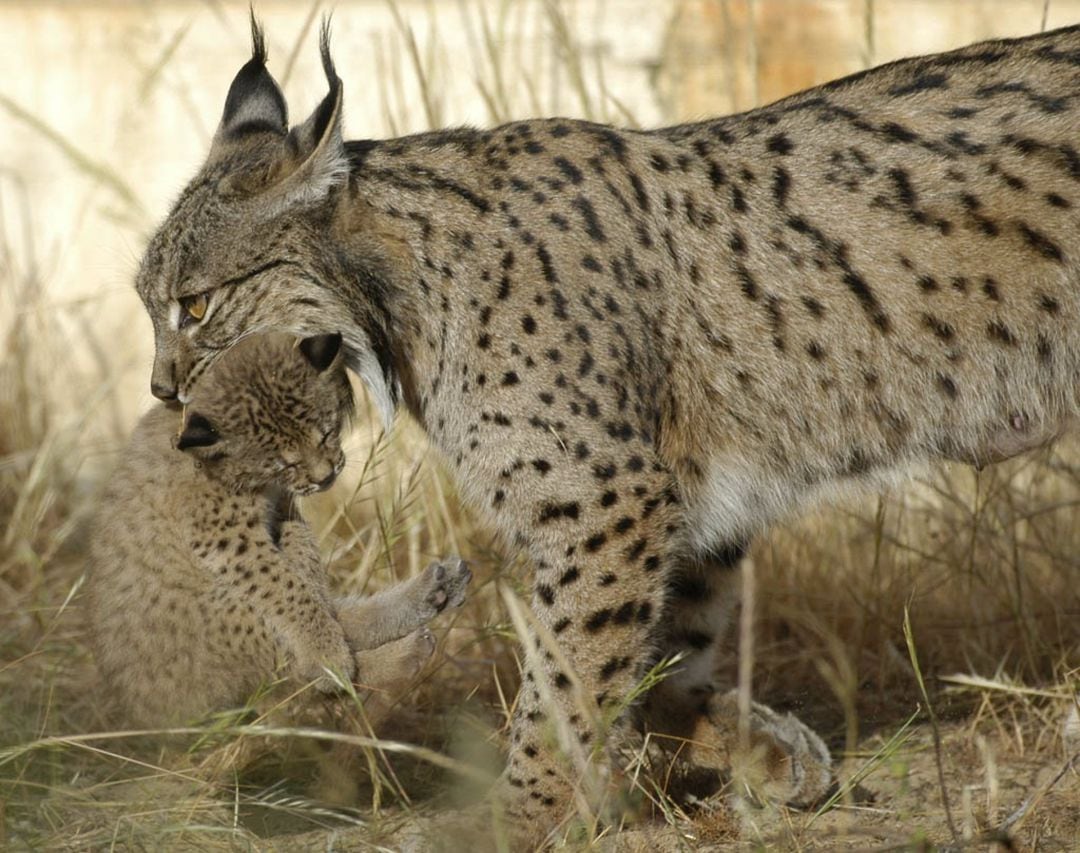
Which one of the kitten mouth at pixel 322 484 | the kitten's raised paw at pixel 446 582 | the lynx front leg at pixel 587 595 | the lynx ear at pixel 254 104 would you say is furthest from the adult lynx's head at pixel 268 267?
the lynx front leg at pixel 587 595

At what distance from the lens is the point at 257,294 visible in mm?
4406

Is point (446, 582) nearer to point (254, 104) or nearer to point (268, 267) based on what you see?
point (268, 267)

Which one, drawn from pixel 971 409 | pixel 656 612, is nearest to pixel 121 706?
pixel 656 612

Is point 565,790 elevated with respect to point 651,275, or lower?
lower

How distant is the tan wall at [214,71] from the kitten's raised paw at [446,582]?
11.5ft

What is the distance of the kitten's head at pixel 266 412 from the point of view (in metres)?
4.45

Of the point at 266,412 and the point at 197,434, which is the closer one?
the point at 197,434

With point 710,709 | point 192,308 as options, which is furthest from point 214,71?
point 710,709

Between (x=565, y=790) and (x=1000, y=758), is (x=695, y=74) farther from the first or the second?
(x=565, y=790)

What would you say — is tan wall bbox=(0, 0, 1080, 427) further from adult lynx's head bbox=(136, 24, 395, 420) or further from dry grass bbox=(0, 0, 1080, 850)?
adult lynx's head bbox=(136, 24, 395, 420)

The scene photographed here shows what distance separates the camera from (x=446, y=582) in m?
4.68

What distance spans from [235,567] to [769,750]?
1.66 meters

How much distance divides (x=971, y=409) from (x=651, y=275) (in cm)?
98

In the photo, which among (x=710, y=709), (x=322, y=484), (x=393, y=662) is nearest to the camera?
(x=393, y=662)
